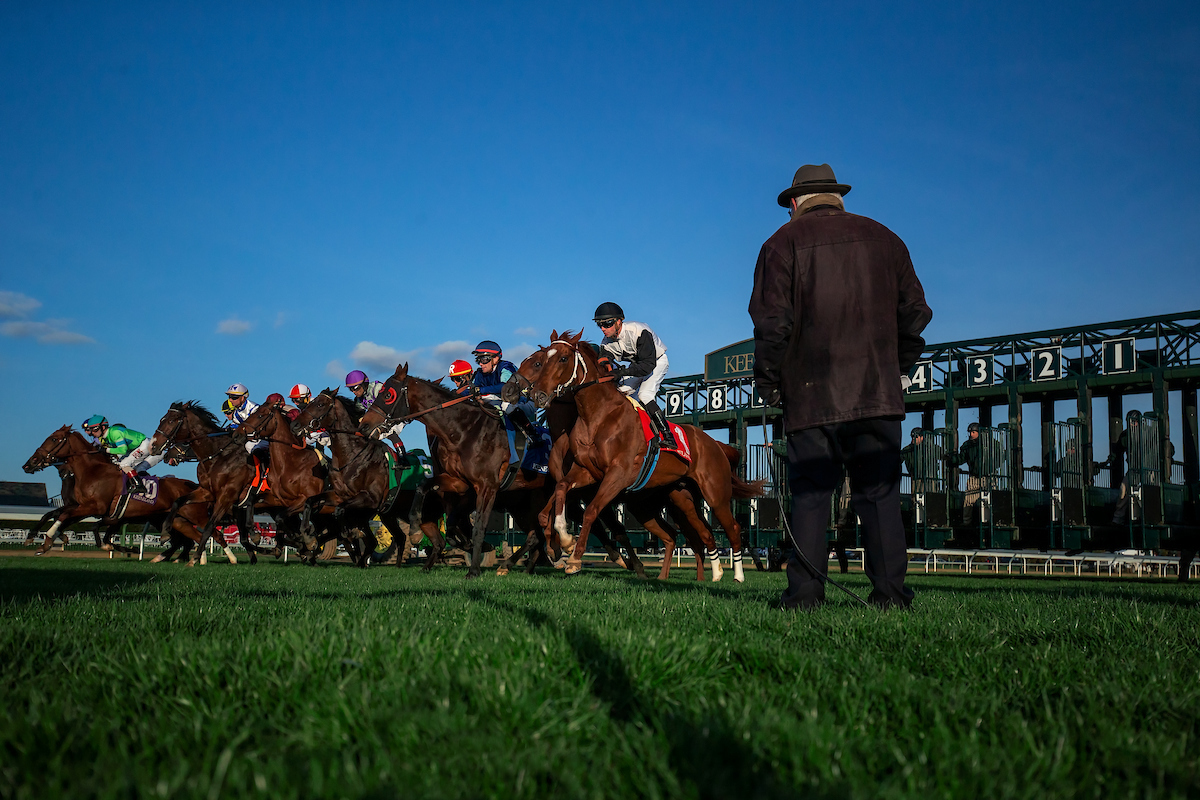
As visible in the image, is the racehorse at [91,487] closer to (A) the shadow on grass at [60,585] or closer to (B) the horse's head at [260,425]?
(B) the horse's head at [260,425]

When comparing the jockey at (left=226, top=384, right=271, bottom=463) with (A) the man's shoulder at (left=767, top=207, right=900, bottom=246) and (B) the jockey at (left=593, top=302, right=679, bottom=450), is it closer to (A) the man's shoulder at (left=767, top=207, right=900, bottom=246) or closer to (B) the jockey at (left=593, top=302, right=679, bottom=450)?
(B) the jockey at (left=593, top=302, right=679, bottom=450)

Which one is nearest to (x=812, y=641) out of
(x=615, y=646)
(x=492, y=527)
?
(x=615, y=646)

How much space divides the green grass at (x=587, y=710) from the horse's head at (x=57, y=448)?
14275 millimetres

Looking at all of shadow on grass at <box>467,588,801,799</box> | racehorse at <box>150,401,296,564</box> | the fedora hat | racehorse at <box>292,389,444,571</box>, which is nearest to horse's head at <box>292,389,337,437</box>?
racehorse at <box>292,389,444,571</box>

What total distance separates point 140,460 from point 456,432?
8.83m

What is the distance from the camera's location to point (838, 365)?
14.9 ft

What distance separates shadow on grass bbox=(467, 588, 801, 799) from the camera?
1386 mm

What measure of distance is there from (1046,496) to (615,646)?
14.9 metres

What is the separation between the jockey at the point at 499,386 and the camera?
11375mm

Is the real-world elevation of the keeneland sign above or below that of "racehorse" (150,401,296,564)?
above

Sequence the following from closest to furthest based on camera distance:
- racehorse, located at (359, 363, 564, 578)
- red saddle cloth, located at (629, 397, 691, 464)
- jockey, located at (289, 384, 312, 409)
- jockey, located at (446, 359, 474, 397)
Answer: red saddle cloth, located at (629, 397, 691, 464) → racehorse, located at (359, 363, 564, 578) → jockey, located at (446, 359, 474, 397) → jockey, located at (289, 384, 312, 409)

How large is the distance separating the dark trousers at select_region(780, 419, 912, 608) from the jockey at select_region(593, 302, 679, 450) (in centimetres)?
464

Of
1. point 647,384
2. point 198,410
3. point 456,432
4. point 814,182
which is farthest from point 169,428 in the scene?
point 814,182

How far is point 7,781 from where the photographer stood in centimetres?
140
